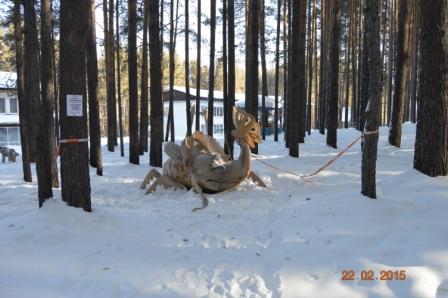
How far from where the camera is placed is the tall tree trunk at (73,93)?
A: 19.5 feet

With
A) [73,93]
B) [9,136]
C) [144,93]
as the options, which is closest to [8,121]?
[9,136]

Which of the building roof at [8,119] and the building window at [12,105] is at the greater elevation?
the building window at [12,105]

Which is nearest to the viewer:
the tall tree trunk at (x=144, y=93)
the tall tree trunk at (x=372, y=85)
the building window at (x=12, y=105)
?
the tall tree trunk at (x=372, y=85)

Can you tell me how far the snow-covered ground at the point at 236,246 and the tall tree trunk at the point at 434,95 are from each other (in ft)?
1.17

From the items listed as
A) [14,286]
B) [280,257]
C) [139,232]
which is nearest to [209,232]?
[139,232]

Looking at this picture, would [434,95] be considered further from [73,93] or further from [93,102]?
[93,102]

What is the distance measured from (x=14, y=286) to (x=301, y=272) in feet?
9.00

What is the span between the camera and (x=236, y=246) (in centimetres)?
516

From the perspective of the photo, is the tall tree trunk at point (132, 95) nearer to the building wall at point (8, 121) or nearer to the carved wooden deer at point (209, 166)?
the carved wooden deer at point (209, 166)

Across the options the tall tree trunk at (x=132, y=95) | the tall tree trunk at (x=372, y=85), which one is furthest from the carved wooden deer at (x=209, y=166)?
the tall tree trunk at (x=132, y=95)

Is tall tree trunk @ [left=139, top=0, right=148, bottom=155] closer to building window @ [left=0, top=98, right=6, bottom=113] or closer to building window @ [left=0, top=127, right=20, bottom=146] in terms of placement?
building window @ [left=0, top=127, right=20, bottom=146]

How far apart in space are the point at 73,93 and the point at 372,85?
4.29 meters

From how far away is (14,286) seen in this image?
386cm

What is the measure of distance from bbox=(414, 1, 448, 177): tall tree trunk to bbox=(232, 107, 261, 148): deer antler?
3.10 metres
